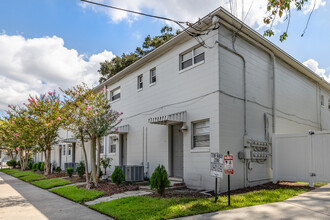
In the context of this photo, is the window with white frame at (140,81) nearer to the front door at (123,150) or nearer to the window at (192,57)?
the front door at (123,150)

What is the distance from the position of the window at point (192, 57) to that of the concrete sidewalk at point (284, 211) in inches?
227

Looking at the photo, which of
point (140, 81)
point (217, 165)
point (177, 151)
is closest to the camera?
point (217, 165)

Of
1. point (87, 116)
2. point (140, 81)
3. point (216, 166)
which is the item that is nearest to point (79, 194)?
point (87, 116)

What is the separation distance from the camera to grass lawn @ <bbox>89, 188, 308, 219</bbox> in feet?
20.3

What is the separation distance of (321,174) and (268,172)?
6.84 ft

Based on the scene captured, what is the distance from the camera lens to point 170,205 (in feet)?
22.3

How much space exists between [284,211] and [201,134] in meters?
4.25

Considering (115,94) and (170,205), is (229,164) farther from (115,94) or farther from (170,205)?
(115,94)

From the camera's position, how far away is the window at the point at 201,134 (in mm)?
9625

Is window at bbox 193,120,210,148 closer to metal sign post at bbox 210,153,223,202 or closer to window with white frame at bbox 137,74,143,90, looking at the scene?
metal sign post at bbox 210,153,223,202

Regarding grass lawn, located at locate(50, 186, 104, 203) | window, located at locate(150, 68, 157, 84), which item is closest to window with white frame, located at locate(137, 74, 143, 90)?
window, located at locate(150, 68, 157, 84)

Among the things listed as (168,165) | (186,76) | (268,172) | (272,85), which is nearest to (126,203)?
(168,165)

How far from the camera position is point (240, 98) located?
32.9ft

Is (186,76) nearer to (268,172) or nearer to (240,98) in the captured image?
(240,98)
